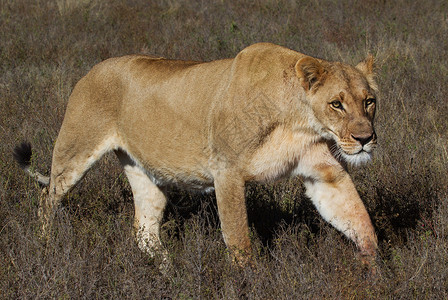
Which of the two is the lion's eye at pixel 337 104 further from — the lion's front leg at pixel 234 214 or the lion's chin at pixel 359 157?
the lion's front leg at pixel 234 214

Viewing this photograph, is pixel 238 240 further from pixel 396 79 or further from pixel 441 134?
pixel 396 79

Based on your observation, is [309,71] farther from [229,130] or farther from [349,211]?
[349,211]

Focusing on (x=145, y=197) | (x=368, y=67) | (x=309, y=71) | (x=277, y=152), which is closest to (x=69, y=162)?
(x=145, y=197)

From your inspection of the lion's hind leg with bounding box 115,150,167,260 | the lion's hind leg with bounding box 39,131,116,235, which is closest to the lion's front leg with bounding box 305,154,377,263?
the lion's hind leg with bounding box 115,150,167,260

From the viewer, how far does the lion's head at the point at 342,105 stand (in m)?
3.11

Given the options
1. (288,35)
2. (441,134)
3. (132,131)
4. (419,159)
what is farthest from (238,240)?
(288,35)

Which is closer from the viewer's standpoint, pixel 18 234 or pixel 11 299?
pixel 11 299

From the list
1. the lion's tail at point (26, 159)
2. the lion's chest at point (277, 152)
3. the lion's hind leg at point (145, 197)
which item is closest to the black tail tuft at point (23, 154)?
the lion's tail at point (26, 159)

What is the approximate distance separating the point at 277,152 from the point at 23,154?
2.25 m

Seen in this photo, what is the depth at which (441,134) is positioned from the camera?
5.65m

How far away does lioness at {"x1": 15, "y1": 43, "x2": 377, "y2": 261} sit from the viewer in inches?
127

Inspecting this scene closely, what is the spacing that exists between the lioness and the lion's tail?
0.05ft

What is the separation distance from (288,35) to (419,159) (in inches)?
192

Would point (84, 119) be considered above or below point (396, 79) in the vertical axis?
above
